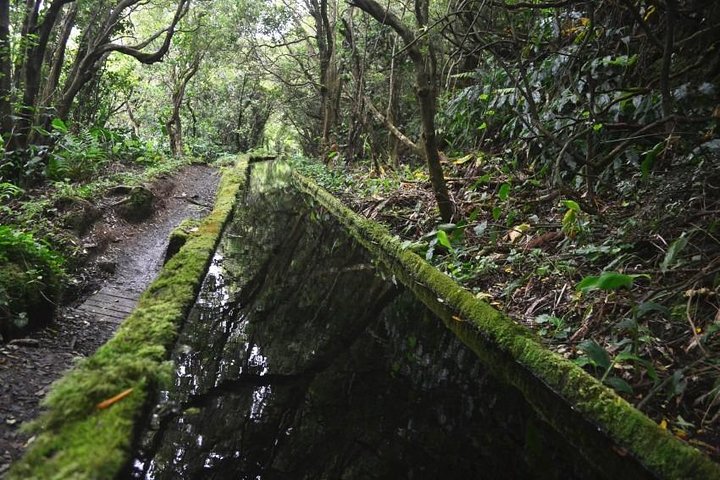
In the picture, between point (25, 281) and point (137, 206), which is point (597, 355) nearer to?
point (25, 281)

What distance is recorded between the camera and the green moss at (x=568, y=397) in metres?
2.47

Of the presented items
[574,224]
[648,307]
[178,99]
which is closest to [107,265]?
[574,224]

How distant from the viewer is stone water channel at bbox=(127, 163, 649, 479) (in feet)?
8.28

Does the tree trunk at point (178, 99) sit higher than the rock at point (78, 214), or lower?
higher

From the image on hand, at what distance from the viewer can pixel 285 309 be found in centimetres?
460

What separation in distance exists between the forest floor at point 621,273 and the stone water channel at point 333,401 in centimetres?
50

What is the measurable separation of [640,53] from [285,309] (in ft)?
16.3

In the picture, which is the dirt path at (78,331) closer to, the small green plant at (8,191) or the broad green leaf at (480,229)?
the small green plant at (8,191)

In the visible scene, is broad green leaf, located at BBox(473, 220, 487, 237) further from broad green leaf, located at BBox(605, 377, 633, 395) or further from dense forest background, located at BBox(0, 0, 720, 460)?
Result: broad green leaf, located at BBox(605, 377, 633, 395)

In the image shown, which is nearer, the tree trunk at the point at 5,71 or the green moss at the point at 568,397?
the green moss at the point at 568,397

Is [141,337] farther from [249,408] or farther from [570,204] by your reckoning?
[570,204]

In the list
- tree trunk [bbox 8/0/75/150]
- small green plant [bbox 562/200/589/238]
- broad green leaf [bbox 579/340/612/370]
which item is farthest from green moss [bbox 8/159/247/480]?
tree trunk [bbox 8/0/75/150]

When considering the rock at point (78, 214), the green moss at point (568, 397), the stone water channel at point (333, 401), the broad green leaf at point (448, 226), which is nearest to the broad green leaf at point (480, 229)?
the broad green leaf at point (448, 226)

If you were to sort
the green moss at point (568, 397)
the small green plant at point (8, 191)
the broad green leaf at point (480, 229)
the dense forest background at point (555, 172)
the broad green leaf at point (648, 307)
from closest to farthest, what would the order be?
the green moss at point (568, 397)
the broad green leaf at point (648, 307)
the dense forest background at point (555, 172)
the broad green leaf at point (480, 229)
the small green plant at point (8, 191)
